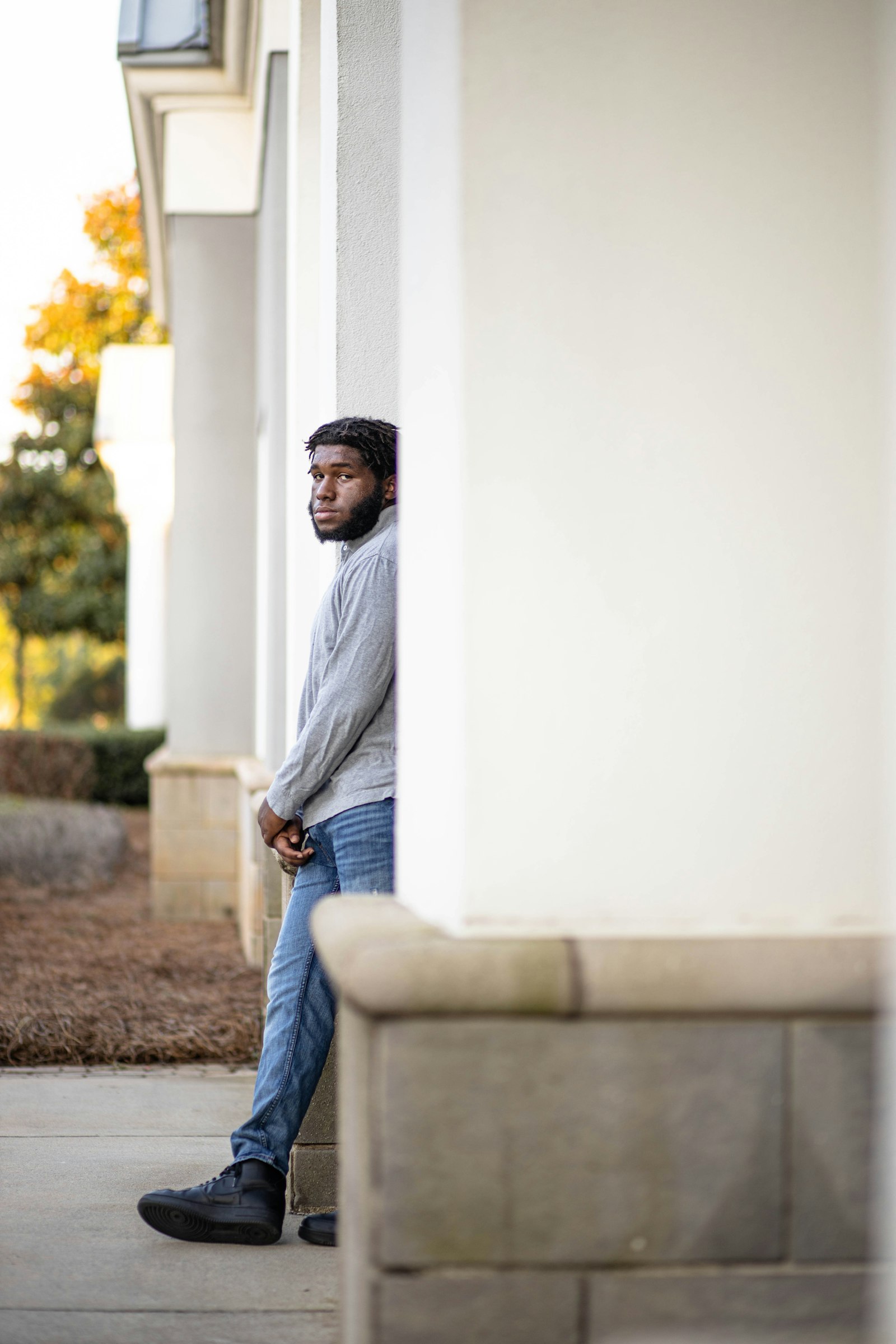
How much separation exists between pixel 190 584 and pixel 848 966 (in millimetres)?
7354

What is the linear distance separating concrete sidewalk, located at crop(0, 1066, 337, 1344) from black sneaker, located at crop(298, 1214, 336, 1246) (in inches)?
0.9

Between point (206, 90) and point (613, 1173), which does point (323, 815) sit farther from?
point (206, 90)

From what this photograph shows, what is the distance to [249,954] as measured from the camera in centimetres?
704

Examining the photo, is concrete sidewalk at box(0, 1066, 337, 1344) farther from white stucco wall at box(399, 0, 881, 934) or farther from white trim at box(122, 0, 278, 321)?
white trim at box(122, 0, 278, 321)

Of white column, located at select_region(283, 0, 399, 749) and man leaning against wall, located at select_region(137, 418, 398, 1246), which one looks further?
white column, located at select_region(283, 0, 399, 749)

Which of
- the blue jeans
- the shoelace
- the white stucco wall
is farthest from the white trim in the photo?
the shoelace

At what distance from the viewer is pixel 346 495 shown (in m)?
3.30

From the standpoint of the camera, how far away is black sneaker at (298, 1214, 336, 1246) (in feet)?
10.5

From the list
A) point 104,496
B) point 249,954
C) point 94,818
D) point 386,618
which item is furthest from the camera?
point 104,496

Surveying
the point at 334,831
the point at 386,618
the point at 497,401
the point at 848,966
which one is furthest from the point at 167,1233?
the point at 497,401

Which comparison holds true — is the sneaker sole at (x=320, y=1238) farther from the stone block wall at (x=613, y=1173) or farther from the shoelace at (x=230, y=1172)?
the stone block wall at (x=613, y=1173)

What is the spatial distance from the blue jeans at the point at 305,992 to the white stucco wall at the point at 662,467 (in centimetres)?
112

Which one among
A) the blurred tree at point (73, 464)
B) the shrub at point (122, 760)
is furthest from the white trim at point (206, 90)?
the blurred tree at point (73, 464)

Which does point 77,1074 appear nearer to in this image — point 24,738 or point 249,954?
point 249,954
